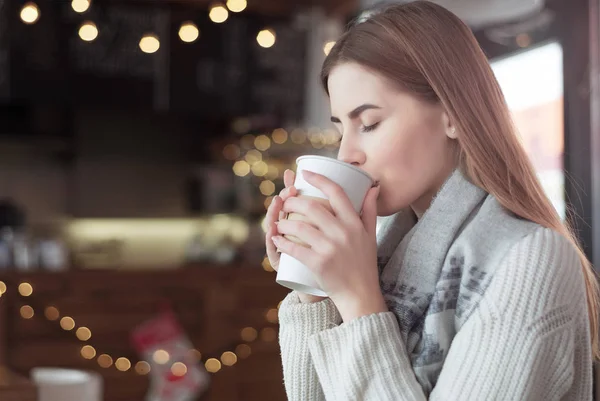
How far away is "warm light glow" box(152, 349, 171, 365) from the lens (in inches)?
150

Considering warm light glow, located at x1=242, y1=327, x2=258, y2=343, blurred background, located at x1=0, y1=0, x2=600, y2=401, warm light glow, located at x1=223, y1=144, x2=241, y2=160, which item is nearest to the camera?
blurred background, located at x1=0, y1=0, x2=600, y2=401

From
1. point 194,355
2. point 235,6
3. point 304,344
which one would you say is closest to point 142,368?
point 194,355

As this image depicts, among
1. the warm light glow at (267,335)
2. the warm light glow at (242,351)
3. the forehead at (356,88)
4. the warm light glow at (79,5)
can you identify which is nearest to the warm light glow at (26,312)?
the warm light glow at (242,351)

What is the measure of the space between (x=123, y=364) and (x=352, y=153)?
310cm

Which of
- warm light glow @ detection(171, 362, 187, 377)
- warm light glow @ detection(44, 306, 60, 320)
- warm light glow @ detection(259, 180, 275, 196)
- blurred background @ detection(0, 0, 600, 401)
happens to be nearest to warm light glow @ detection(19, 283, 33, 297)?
blurred background @ detection(0, 0, 600, 401)

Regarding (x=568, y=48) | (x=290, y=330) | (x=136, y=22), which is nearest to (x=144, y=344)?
(x=136, y=22)

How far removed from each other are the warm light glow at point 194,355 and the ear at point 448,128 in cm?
316

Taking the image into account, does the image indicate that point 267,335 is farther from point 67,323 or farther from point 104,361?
point 67,323

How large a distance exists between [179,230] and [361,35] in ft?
12.2

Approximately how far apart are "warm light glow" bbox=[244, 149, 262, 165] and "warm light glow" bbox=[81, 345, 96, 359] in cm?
139

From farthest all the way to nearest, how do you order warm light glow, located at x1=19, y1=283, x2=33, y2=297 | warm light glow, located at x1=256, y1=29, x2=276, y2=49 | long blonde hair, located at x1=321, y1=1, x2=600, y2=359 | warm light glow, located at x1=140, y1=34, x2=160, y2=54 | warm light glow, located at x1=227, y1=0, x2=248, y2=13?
1. warm light glow, located at x1=256, y1=29, x2=276, y2=49
2. warm light glow, located at x1=227, y1=0, x2=248, y2=13
3. warm light glow, located at x1=140, y1=34, x2=160, y2=54
4. warm light glow, located at x1=19, y1=283, x2=33, y2=297
5. long blonde hair, located at x1=321, y1=1, x2=600, y2=359

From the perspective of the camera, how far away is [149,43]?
4.15 meters

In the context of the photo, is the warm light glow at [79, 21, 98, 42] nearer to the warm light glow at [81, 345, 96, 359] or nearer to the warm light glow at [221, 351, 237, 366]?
the warm light glow at [81, 345, 96, 359]

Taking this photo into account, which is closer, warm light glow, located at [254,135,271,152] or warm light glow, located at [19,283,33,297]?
warm light glow, located at [19,283,33,297]
